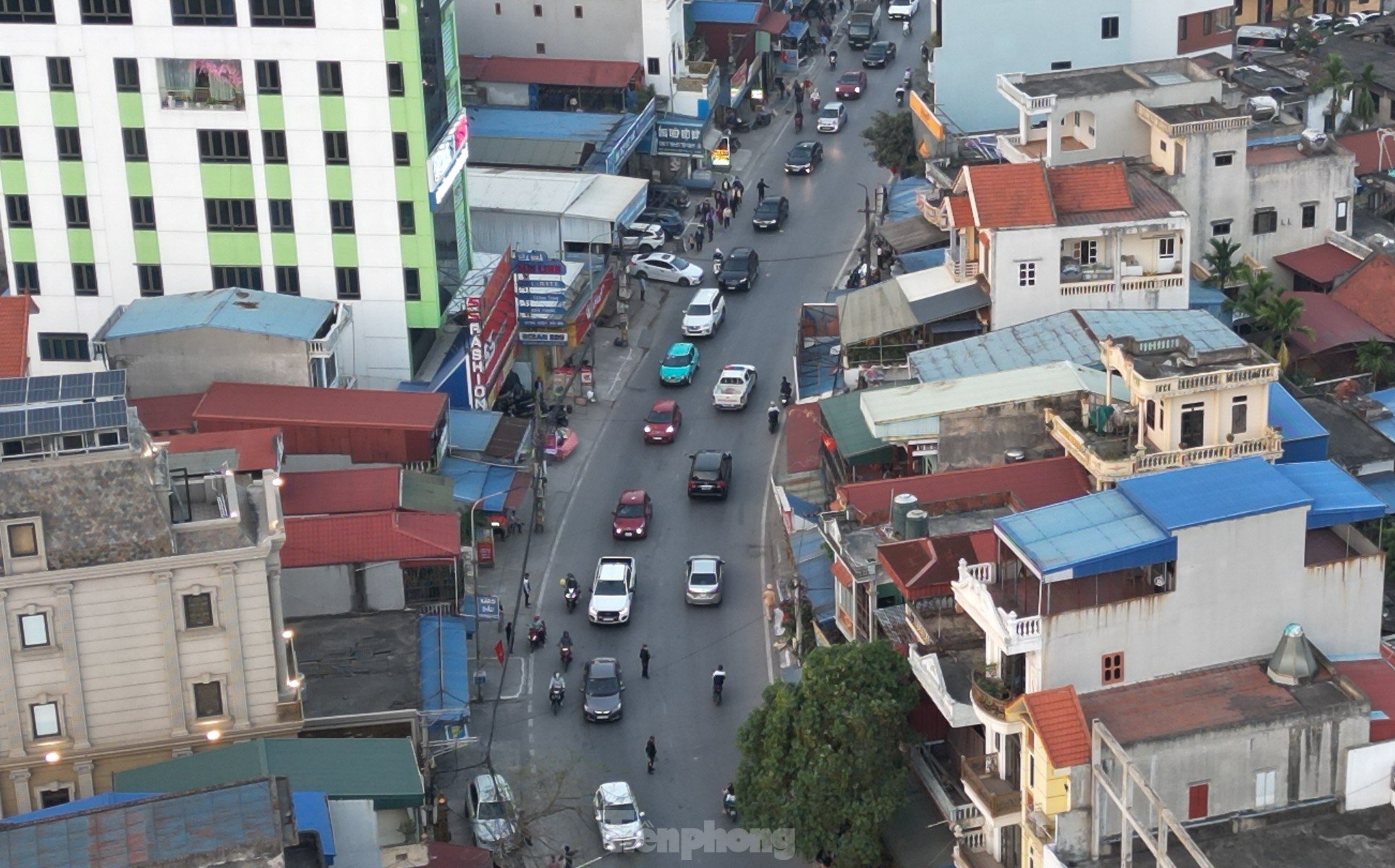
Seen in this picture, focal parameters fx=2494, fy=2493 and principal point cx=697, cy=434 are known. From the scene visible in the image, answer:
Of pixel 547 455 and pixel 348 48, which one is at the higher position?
pixel 348 48

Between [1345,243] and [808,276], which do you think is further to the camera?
[808,276]

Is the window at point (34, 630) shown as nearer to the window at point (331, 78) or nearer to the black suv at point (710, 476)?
the window at point (331, 78)

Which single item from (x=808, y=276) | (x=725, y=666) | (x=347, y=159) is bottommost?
(x=725, y=666)

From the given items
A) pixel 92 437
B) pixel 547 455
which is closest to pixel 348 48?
pixel 547 455

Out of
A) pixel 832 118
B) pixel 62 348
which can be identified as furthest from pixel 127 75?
pixel 832 118

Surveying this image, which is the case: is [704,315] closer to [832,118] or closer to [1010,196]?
[1010,196]

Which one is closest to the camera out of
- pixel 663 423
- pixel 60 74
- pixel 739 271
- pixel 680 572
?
pixel 680 572

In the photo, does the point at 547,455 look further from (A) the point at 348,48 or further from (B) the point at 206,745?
(B) the point at 206,745
